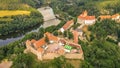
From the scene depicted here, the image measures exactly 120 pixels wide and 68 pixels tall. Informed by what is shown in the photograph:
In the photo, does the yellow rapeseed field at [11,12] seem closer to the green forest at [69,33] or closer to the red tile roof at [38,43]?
the green forest at [69,33]

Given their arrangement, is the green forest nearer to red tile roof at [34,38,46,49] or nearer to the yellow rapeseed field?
red tile roof at [34,38,46,49]

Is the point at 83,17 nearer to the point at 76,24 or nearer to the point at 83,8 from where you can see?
the point at 76,24

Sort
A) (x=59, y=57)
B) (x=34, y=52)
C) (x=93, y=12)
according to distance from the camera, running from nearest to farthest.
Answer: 1. (x=59, y=57)
2. (x=34, y=52)
3. (x=93, y=12)

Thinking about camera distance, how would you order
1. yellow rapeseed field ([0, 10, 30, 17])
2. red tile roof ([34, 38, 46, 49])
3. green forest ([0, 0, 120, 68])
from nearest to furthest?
green forest ([0, 0, 120, 68]), red tile roof ([34, 38, 46, 49]), yellow rapeseed field ([0, 10, 30, 17])

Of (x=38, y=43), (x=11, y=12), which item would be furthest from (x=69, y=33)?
(x=11, y=12)

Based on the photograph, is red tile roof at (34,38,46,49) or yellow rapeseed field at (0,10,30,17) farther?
yellow rapeseed field at (0,10,30,17)

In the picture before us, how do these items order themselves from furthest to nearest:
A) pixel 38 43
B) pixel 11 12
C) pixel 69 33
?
pixel 11 12 → pixel 69 33 → pixel 38 43

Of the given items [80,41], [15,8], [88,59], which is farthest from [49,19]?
[88,59]

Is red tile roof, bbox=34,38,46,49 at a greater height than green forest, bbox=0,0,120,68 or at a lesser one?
greater

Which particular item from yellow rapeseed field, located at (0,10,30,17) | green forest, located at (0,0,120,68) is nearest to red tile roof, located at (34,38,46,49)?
green forest, located at (0,0,120,68)

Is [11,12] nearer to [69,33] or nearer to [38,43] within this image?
[69,33]

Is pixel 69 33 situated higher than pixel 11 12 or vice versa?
pixel 69 33
